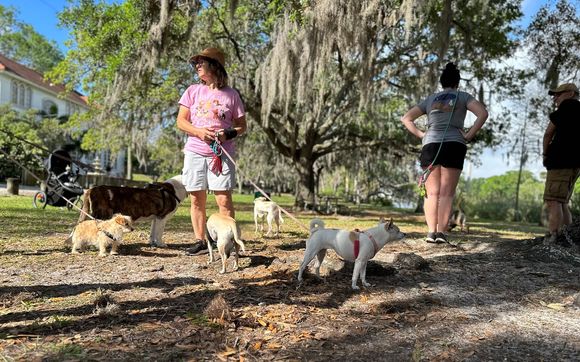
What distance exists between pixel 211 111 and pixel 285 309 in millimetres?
2345

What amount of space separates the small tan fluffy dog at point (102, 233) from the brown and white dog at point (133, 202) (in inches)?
11.2

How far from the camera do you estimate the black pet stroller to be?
1035 cm

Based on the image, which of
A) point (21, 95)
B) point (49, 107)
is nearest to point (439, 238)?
point (21, 95)

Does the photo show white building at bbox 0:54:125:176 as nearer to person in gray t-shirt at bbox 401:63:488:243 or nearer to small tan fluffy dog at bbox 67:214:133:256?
small tan fluffy dog at bbox 67:214:133:256

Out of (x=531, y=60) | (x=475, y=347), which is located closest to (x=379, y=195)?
(x=531, y=60)

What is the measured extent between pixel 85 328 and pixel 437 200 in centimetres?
381

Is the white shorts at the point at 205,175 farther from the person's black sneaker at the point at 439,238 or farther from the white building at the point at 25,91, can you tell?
the white building at the point at 25,91

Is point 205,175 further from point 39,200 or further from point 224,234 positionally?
point 39,200

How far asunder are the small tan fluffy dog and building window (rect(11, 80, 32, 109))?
34.4 m

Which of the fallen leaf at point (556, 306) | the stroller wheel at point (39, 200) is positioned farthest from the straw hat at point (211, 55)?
the stroller wheel at point (39, 200)

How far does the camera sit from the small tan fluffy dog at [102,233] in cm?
474

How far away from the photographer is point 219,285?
3523 mm

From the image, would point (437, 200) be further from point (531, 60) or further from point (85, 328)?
point (531, 60)

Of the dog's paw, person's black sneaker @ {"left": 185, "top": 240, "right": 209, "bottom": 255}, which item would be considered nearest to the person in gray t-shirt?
person's black sneaker @ {"left": 185, "top": 240, "right": 209, "bottom": 255}
